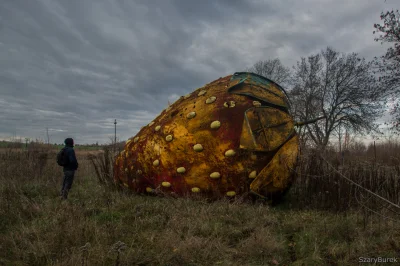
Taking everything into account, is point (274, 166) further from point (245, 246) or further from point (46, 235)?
point (46, 235)

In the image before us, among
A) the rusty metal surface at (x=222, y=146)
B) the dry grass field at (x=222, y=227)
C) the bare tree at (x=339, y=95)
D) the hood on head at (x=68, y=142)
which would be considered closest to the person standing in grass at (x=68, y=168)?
the hood on head at (x=68, y=142)

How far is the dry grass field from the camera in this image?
2918 millimetres

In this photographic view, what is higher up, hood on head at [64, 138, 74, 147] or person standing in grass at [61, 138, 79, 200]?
hood on head at [64, 138, 74, 147]

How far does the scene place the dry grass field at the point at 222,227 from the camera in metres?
2.92

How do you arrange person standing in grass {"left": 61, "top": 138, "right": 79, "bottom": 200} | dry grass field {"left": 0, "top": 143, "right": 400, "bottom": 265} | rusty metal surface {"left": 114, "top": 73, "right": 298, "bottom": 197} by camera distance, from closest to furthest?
dry grass field {"left": 0, "top": 143, "right": 400, "bottom": 265}
rusty metal surface {"left": 114, "top": 73, "right": 298, "bottom": 197}
person standing in grass {"left": 61, "top": 138, "right": 79, "bottom": 200}

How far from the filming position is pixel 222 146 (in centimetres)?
472

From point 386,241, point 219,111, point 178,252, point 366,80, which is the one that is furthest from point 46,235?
point 366,80


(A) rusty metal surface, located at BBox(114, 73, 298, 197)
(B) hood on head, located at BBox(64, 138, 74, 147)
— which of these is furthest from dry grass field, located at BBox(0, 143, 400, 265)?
(B) hood on head, located at BBox(64, 138, 74, 147)

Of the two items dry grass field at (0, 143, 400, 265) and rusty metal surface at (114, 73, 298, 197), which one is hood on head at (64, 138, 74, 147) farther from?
rusty metal surface at (114, 73, 298, 197)

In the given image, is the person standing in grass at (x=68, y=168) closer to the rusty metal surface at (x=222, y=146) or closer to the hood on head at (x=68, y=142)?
the hood on head at (x=68, y=142)

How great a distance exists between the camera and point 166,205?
4746 mm

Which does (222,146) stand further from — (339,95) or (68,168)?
(339,95)

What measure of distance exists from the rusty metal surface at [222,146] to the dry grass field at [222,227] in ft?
1.05

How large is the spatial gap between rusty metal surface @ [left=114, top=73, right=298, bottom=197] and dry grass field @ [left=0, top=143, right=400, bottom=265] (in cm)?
32
